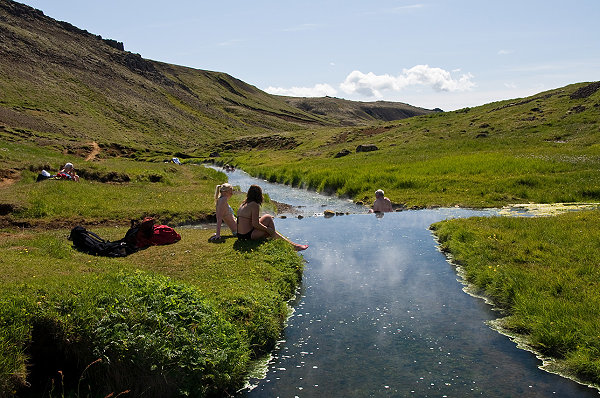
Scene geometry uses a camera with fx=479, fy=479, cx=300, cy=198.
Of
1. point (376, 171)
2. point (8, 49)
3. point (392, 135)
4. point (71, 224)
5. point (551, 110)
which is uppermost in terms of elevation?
point (8, 49)

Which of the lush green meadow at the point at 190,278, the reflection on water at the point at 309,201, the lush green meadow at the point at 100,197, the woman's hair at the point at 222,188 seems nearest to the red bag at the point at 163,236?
the lush green meadow at the point at 190,278

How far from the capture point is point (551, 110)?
72.7 metres

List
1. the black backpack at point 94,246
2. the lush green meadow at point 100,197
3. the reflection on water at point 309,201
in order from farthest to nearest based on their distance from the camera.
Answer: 1. the reflection on water at point 309,201
2. the lush green meadow at point 100,197
3. the black backpack at point 94,246

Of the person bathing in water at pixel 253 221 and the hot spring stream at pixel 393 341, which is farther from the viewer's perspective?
the person bathing in water at pixel 253 221

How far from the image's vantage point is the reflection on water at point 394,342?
9.49 m

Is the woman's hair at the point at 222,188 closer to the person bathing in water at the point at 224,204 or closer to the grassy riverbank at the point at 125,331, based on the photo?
the person bathing in water at the point at 224,204

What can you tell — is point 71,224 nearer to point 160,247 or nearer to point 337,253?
point 160,247

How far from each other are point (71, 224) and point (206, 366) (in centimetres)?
1827

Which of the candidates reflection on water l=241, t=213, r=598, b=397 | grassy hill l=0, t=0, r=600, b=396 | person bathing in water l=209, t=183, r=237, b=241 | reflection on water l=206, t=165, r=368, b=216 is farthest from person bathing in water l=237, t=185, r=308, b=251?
reflection on water l=206, t=165, r=368, b=216

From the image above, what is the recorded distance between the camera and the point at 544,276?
557 inches

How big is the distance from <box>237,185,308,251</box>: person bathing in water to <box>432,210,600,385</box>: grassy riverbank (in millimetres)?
7521

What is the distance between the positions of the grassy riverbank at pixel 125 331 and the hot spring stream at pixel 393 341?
938mm

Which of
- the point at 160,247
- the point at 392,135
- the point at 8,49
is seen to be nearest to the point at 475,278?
the point at 160,247

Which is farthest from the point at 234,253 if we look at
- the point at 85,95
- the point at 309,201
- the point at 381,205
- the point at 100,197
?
the point at 85,95
